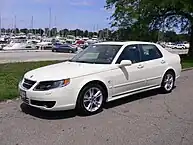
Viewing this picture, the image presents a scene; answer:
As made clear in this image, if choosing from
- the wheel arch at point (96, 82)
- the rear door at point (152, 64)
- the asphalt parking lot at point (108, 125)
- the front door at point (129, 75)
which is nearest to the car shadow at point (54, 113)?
the asphalt parking lot at point (108, 125)

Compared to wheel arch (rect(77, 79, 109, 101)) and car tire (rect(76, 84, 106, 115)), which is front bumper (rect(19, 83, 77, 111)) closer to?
car tire (rect(76, 84, 106, 115))

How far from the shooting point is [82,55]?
24.5 feet

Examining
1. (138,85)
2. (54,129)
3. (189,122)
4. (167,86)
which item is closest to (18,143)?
(54,129)

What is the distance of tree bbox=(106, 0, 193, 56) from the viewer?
886 inches

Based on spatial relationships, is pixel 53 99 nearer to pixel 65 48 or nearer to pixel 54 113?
pixel 54 113

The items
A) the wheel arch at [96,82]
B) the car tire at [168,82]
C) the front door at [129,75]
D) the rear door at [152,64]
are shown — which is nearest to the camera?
the wheel arch at [96,82]

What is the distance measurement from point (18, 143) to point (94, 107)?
2108mm

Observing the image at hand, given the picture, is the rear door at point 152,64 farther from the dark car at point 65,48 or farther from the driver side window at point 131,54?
the dark car at point 65,48

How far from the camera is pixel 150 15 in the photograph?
23.8 metres

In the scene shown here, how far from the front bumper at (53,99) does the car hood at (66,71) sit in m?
0.27

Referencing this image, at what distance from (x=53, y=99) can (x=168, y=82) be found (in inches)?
155

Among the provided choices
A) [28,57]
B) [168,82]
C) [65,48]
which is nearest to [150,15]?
[28,57]

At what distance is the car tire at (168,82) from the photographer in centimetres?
823

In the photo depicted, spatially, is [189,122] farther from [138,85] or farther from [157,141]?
[138,85]
